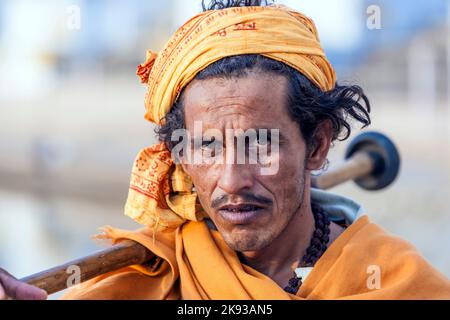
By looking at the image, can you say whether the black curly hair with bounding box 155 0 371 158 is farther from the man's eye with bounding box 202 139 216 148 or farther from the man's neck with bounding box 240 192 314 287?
the man's neck with bounding box 240 192 314 287

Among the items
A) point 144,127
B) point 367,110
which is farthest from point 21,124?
point 367,110

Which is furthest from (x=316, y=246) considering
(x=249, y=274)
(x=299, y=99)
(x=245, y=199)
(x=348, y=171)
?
(x=348, y=171)

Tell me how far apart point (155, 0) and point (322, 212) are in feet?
50.5

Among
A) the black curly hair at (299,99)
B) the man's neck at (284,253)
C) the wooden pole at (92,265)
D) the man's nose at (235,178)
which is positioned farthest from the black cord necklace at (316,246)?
the wooden pole at (92,265)

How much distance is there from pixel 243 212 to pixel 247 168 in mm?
149

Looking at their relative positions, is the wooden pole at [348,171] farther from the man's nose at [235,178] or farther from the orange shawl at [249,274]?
the man's nose at [235,178]

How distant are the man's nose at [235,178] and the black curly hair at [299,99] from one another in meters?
0.28

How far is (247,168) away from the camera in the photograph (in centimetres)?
255

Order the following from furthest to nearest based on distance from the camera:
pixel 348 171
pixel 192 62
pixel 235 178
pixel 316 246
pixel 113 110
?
pixel 113 110 < pixel 348 171 < pixel 316 246 < pixel 192 62 < pixel 235 178

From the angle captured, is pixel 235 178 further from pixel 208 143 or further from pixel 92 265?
pixel 92 265

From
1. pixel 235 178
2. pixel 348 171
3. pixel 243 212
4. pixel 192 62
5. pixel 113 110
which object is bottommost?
pixel 113 110

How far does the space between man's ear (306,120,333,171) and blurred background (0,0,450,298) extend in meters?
0.30

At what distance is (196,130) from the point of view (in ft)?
8.75

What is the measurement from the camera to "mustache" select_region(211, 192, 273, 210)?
2.54m
